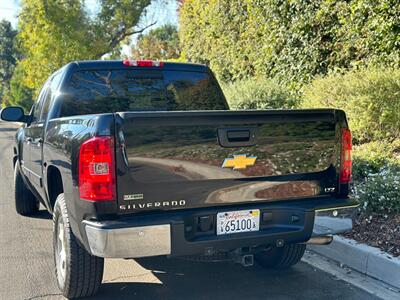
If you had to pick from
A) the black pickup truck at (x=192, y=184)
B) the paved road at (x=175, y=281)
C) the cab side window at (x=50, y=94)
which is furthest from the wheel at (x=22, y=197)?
the black pickup truck at (x=192, y=184)

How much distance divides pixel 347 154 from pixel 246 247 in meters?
1.13

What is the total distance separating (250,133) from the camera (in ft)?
10.8

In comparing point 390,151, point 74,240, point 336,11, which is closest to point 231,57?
point 336,11

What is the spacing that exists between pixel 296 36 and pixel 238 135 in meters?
7.96

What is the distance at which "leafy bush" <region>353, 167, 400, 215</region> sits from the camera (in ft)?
16.0

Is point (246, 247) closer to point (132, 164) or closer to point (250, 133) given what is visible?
point (250, 133)

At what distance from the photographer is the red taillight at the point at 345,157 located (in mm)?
3625

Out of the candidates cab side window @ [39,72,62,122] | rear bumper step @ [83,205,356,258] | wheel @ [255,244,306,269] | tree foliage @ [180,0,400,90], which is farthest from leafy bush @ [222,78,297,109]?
rear bumper step @ [83,205,356,258]

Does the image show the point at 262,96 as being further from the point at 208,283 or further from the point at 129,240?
the point at 129,240

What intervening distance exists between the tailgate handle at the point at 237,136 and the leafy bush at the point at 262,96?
7339 mm

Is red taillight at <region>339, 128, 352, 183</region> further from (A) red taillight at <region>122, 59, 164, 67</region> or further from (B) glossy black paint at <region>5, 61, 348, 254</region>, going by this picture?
(A) red taillight at <region>122, 59, 164, 67</region>

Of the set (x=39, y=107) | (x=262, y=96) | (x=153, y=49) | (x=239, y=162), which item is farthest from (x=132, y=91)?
(x=153, y=49)

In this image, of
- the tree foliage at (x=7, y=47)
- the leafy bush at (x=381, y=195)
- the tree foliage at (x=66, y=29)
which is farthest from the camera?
the tree foliage at (x=7, y=47)

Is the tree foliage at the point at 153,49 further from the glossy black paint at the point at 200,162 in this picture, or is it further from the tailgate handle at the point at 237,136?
the tailgate handle at the point at 237,136
